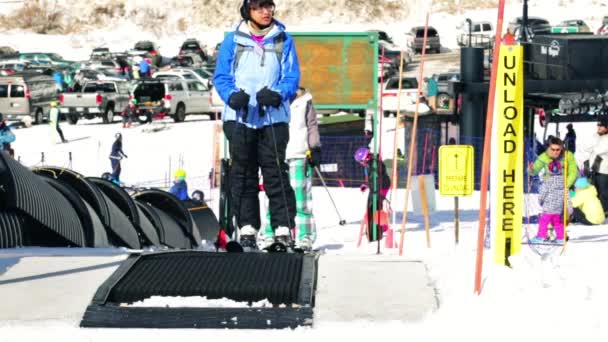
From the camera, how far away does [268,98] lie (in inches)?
301

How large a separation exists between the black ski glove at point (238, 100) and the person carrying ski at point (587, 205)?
10701 mm

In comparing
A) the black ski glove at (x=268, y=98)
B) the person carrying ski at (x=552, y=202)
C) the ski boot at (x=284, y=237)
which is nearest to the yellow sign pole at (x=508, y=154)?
the black ski glove at (x=268, y=98)

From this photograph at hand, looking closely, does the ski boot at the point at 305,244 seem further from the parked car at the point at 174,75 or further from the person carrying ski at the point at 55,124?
the parked car at the point at 174,75

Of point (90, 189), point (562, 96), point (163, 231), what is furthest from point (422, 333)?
point (562, 96)

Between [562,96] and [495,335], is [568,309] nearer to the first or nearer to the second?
[495,335]

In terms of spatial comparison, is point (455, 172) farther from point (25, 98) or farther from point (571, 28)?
point (571, 28)

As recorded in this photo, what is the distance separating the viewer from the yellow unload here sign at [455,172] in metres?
13.8

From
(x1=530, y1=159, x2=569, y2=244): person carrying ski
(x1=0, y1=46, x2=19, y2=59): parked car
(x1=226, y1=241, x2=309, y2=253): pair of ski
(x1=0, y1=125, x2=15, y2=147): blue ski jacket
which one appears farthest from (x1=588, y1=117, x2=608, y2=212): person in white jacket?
(x1=0, y1=46, x2=19, y2=59): parked car

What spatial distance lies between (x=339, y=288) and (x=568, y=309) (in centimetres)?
110

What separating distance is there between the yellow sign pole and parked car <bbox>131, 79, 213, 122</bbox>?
36.8 meters

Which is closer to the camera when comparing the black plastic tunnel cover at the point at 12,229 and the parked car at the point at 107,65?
the black plastic tunnel cover at the point at 12,229

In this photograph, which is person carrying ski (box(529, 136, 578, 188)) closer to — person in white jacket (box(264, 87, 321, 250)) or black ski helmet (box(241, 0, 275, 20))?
person in white jacket (box(264, 87, 321, 250))

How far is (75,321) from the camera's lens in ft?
17.6

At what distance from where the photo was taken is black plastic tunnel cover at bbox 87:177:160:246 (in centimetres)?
1142
